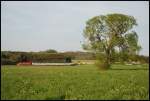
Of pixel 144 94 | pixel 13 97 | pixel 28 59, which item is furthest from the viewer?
pixel 28 59

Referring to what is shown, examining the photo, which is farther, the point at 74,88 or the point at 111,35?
the point at 111,35

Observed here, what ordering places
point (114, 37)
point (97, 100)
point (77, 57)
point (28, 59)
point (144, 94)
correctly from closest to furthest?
point (97, 100), point (144, 94), point (114, 37), point (28, 59), point (77, 57)

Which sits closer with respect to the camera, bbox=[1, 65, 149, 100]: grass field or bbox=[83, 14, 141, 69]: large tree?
bbox=[1, 65, 149, 100]: grass field

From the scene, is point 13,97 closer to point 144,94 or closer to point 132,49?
point 144,94

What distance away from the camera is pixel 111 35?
5803cm

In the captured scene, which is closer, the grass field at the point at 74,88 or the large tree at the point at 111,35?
the grass field at the point at 74,88

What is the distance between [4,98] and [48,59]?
308 ft

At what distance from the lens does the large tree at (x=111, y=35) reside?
57656mm

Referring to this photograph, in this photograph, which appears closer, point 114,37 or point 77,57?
point 114,37

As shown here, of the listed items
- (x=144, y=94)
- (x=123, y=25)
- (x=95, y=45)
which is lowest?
(x=144, y=94)

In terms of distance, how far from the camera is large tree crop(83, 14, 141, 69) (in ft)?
189

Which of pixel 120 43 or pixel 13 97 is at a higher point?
pixel 120 43

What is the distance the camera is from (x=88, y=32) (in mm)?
59219

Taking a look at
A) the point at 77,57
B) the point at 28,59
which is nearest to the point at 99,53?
the point at 28,59
